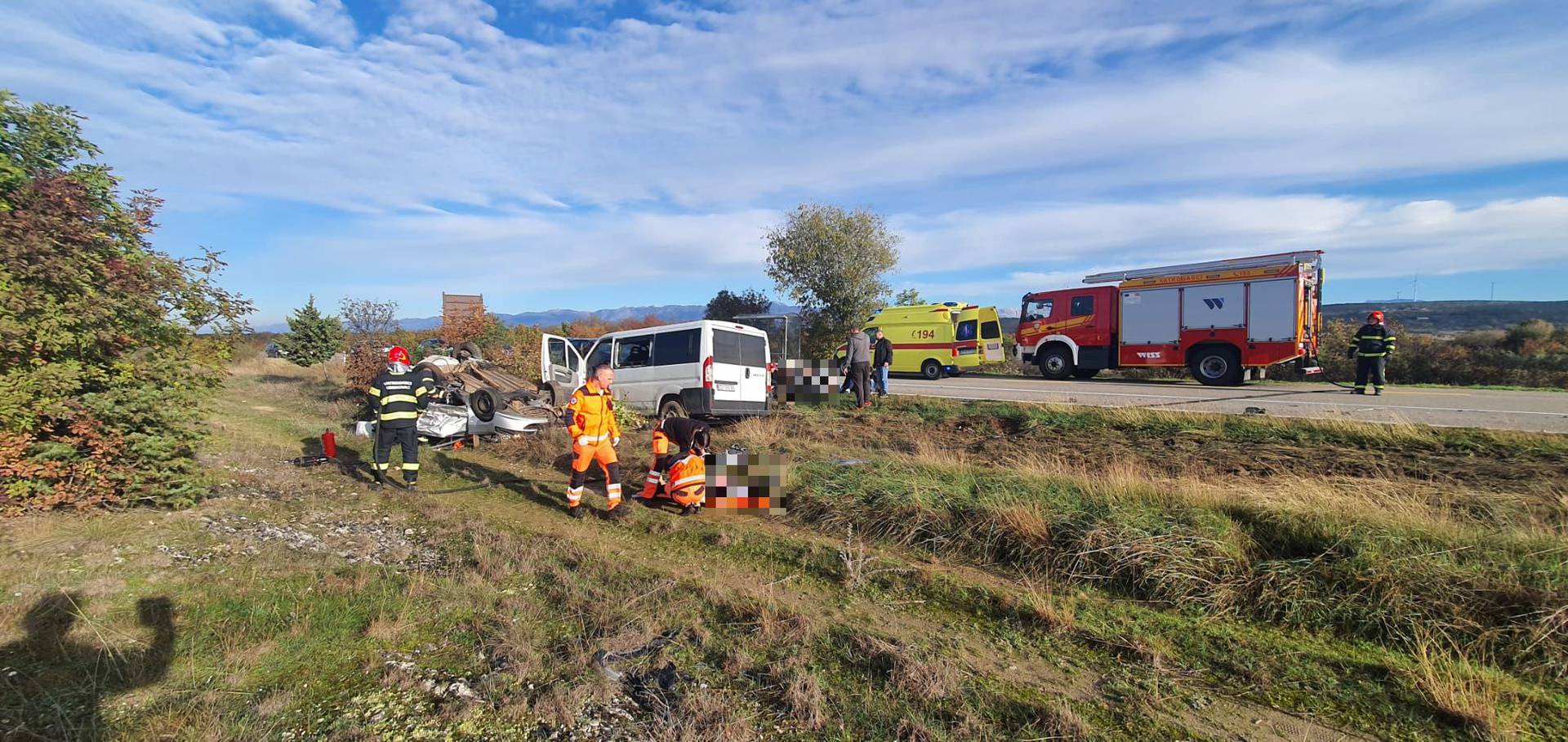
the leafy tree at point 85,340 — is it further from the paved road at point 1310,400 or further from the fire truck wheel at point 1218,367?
the fire truck wheel at point 1218,367

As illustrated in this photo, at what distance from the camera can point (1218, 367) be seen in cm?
1661

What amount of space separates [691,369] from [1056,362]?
1270 centimetres

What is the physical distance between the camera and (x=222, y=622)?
3.77m

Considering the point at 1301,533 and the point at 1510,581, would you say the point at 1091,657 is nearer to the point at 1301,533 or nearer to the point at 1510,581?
the point at 1301,533

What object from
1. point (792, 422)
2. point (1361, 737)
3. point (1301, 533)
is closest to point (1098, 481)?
point (1301, 533)

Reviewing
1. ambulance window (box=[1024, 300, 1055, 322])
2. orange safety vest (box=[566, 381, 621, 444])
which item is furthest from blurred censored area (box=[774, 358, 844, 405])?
ambulance window (box=[1024, 300, 1055, 322])

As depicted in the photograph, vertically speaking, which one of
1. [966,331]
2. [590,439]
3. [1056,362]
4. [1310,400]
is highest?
[966,331]

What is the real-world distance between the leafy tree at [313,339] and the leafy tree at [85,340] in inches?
830

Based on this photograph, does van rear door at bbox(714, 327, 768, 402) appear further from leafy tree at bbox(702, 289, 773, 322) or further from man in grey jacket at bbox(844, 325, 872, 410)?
leafy tree at bbox(702, 289, 773, 322)

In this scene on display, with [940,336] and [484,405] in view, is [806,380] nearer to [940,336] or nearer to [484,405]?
[484,405]

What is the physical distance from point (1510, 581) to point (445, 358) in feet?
43.1

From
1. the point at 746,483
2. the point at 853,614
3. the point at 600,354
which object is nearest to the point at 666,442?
the point at 746,483

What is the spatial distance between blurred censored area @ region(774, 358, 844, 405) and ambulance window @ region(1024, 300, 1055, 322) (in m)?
8.71

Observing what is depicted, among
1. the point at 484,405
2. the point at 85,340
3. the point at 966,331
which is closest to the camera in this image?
the point at 85,340
